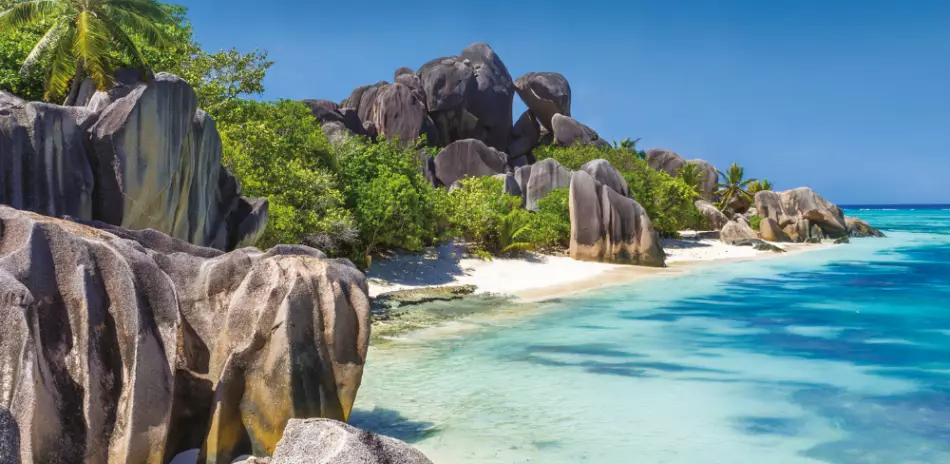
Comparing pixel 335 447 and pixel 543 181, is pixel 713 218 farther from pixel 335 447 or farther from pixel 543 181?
pixel 335 447

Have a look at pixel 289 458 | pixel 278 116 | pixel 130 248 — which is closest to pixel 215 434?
pixel 130 248

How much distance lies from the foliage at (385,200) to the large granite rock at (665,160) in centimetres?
3129

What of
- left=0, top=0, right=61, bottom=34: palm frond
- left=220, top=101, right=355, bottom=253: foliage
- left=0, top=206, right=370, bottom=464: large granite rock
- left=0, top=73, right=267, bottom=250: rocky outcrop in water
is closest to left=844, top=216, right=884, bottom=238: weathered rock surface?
left=220, top=101, right=355, bottom=253: foliage

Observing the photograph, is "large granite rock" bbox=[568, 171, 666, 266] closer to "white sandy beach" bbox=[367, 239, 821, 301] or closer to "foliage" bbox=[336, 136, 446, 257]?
"white sandy beach" bbox=[367, 239, 821, 301]

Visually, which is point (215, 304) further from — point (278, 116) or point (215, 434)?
point (278, 116)

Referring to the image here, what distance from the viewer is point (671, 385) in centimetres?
970

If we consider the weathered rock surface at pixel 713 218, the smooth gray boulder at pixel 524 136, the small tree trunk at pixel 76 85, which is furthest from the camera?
the smooth gray boulder at pixel 524 136

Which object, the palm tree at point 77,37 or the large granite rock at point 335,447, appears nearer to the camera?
the large granite rock at point 335,447

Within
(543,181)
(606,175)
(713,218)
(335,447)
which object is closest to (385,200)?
(606,175)

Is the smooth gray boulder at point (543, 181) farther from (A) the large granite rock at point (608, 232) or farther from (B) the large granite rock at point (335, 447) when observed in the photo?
(B) the large granite rock at point (335, 447)

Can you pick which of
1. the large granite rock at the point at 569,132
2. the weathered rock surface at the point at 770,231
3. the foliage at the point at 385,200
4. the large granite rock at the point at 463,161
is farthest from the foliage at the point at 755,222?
the foliage at the point at 385,200

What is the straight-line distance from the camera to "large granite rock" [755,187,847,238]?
41.8m

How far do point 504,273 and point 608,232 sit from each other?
5.31m

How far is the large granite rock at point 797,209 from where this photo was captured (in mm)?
41844
